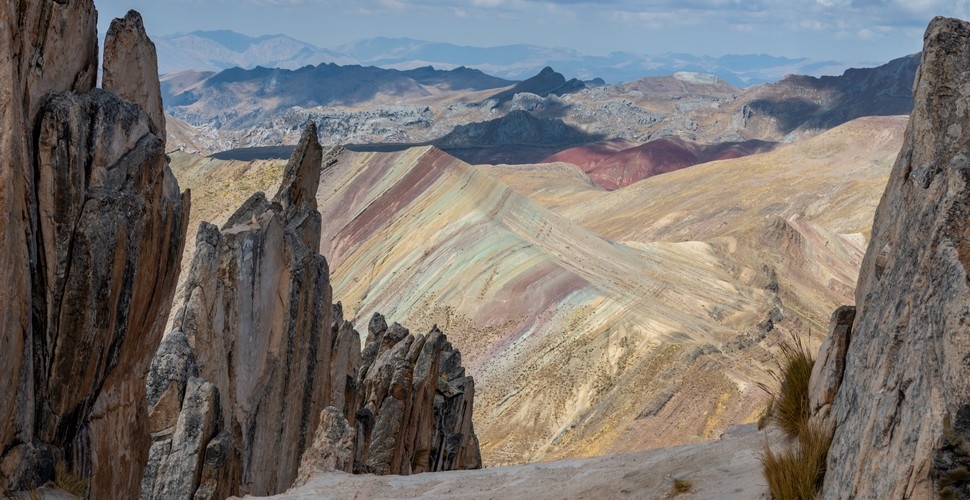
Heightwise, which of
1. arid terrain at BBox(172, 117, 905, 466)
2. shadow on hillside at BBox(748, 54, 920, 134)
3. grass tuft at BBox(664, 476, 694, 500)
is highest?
shadow on hillside at BBox(748, 54, 920, 134)

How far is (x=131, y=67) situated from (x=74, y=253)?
117 inches

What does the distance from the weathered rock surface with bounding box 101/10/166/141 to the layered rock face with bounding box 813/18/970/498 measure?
807 cm

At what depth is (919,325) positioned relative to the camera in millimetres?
6402

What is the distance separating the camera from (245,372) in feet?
46.2

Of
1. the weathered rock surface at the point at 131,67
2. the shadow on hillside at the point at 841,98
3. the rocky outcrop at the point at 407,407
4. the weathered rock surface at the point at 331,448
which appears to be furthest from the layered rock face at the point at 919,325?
the shadow on hillside at the point at 841,98

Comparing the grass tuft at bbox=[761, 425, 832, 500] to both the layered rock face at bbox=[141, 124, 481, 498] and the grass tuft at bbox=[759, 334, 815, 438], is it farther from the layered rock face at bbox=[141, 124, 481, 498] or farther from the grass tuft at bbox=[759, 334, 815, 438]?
the layered rock face at bbox=[141, 124, 481, 498]

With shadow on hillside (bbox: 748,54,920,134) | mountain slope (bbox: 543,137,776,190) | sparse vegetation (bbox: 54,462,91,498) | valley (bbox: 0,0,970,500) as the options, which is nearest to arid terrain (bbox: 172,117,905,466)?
valley (bbox: 0,0,970,500)

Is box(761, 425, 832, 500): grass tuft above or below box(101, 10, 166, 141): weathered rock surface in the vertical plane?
below

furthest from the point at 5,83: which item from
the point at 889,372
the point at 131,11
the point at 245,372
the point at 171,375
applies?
the point at 889,372

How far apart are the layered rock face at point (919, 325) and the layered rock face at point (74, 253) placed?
7.01m

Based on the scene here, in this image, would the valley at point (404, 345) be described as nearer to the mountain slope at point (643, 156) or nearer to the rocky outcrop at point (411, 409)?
the rocky outcrop at point (411, 409)

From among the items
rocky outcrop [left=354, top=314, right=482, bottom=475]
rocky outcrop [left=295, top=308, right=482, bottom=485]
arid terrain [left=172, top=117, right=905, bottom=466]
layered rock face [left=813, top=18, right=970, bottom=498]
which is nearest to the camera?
layered rock face [left=813, top=18, right=970, bottom=498]

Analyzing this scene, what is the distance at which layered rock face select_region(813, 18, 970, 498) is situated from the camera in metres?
5.70

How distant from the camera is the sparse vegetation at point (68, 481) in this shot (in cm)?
934
